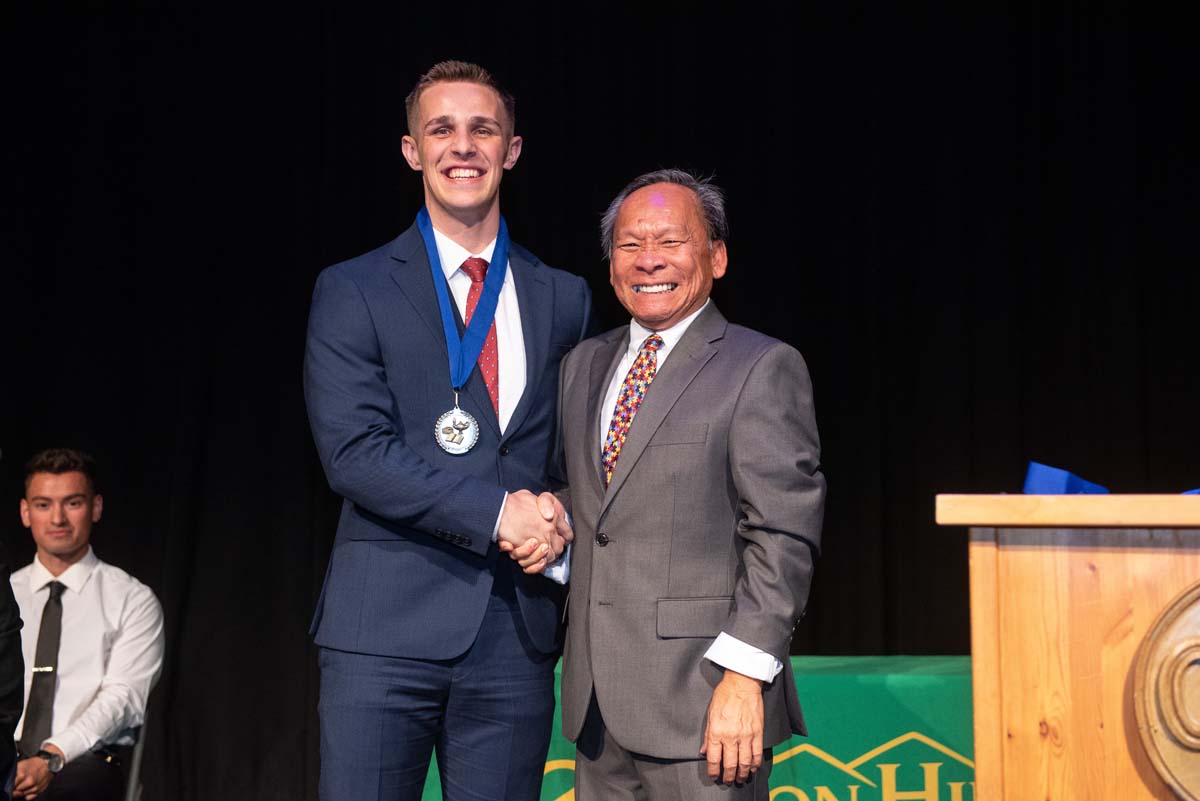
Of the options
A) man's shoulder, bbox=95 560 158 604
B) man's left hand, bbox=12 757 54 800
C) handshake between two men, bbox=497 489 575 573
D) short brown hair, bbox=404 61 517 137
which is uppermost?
short brown hair, bbox=404 61 517 137

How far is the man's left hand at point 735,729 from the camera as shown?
6.49 ft

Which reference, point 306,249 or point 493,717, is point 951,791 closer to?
point 493,717

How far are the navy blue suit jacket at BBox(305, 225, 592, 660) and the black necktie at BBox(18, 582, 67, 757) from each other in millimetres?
1853

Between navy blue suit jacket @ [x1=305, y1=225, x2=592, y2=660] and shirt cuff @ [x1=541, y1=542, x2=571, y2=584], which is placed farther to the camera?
shirt cuff @ [x1=541, y1=542, x2=571, y2=584]

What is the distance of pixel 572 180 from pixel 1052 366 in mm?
1937

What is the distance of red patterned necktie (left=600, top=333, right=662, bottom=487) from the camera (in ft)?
7.23

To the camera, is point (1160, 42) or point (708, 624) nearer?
point (708, 624)

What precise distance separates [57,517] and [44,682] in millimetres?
500

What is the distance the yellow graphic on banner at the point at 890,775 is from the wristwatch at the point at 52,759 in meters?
1.42

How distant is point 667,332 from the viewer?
229 centimetres

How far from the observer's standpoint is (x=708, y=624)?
208 centimetres

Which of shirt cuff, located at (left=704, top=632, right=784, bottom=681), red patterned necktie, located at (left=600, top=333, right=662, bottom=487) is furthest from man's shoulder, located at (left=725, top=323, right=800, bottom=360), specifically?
shirt cuff, located at (left=704, top=632, right=784, bottom=681)

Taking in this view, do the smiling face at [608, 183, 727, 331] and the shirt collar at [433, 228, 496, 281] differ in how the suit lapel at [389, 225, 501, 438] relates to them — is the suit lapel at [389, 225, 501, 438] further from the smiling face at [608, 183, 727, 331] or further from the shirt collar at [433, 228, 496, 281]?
the smiling face at [608, 183, 727, 331]

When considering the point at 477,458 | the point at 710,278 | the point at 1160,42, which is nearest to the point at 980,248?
the point at 1160,42
